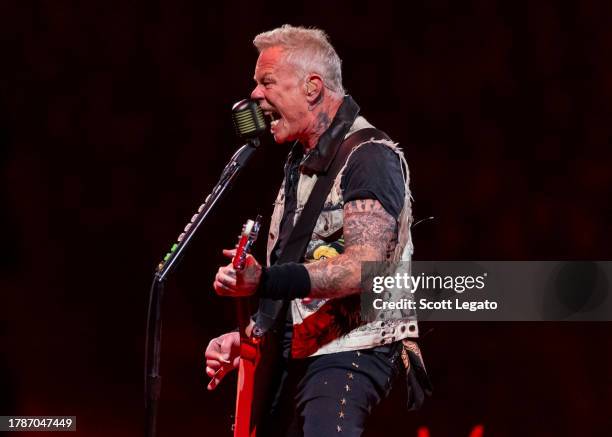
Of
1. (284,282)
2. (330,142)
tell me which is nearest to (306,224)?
(330,142)

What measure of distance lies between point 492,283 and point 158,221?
155 cm

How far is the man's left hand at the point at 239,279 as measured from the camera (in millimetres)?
2242

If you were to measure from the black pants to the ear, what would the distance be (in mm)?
764

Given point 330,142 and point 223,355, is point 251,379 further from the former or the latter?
point 330,142

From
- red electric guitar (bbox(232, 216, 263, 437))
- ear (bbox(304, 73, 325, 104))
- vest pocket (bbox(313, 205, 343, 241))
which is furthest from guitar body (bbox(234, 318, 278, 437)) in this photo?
ear (bbox(304, 73, 325, 104))

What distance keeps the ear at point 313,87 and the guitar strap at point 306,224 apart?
0.65ft

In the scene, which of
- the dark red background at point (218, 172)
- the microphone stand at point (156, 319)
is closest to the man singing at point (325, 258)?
the microphone stand at point (156, 319)

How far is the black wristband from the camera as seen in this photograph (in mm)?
2291

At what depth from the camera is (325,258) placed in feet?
8.34

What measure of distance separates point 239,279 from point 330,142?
2.09 feet

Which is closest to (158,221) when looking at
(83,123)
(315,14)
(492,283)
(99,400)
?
(83,123)

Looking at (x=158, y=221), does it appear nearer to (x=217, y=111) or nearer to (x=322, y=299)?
(x=217, y=111)

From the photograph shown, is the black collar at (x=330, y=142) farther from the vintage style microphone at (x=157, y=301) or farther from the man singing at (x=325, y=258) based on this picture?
the vintage style microphone at (x=157, y=301)

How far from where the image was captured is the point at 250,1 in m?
4.28
